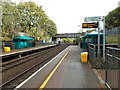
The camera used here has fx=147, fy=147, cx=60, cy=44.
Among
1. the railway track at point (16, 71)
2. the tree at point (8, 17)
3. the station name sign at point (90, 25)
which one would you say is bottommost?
the railway track at point (16, 71)

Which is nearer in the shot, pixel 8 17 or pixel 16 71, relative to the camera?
pixel 16 71

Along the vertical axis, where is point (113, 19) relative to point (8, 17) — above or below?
above

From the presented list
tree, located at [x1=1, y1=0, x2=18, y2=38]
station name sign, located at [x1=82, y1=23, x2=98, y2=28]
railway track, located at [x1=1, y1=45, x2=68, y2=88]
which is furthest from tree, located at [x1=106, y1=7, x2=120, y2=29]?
railway track, located at [x1=1, y1=45, x2=68, y2=88]

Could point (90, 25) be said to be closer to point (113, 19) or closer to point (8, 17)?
point (8, 17)

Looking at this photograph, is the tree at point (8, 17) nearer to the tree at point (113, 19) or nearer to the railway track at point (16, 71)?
the railway track at point (16, 71)

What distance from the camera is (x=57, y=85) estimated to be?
5.86 meters

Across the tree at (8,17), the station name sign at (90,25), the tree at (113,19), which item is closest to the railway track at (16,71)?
the station name sign at (90,25)

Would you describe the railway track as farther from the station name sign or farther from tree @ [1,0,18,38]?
tree @ [1,0,18,38]

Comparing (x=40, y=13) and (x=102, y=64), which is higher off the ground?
(x=40, y=13)

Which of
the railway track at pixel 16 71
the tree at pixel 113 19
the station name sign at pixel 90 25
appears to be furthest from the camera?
the tree at pixel 113 19

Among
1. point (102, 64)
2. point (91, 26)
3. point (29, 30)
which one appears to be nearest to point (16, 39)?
point (29, 30)

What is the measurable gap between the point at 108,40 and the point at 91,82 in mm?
12367

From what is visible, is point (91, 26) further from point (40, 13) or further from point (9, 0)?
point (40, 13)

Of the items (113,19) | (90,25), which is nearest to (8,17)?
(90,25)
